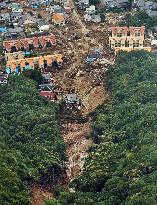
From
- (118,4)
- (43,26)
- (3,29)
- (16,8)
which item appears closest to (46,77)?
(43,26)

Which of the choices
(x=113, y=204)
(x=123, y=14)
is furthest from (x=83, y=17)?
(x=113, y=204)

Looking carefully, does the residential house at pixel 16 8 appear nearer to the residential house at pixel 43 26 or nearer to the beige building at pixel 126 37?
the residential house at pixel 43 26

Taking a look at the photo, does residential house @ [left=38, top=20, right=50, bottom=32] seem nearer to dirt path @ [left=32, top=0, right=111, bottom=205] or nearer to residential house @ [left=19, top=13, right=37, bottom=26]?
residential house @ [left=19, top=13, right=37, bottom=26]

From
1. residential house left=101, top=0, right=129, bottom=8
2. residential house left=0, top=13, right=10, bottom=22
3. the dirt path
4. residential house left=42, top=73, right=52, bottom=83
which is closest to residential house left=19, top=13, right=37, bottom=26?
residential house left=0, top=13, right=10, bottom=22

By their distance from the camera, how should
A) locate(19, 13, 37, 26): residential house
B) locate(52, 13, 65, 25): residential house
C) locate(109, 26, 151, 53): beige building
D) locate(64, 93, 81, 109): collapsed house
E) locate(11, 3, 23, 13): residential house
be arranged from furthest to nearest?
locate(11, 3, 23, 13): residential house
locate(52, 13, 65, 25): residential house
locate(19, 13, 37, 26): residential house
locate(109, 26, 151, 53): beige building
locate(64, 93, 81, 109): collapsed house

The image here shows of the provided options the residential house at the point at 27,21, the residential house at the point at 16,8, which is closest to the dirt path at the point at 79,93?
the residential house at the point at 27,21

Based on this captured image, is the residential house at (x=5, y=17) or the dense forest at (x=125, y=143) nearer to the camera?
the dense forest at (x=125, y=143)
